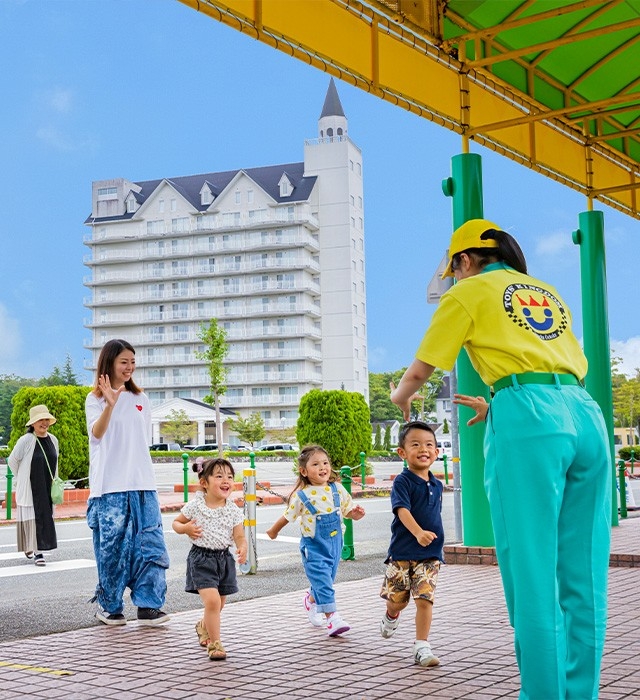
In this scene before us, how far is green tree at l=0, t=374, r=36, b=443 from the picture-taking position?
11219cm

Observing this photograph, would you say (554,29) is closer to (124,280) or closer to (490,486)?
(490,486)

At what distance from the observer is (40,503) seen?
11727 millimetres

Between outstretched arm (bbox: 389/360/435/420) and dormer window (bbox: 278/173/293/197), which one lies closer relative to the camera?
outstretched arm (bbox: 389/360/435/420)

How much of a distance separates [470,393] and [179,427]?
81858mm

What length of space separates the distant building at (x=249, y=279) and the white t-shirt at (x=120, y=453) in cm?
9282

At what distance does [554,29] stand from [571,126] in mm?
2414

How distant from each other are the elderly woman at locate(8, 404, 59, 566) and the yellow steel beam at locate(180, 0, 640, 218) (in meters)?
5.63

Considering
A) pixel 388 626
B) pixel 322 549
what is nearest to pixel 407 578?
pixel 388 626

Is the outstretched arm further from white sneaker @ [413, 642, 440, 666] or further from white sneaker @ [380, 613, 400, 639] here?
white sneaker @ [380, 613, 400, 639]

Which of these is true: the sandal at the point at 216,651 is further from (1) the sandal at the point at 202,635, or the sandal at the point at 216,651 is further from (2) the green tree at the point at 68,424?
(2) the green tree at the point at 68,424

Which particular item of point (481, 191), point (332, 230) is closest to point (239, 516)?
point (481, 191)

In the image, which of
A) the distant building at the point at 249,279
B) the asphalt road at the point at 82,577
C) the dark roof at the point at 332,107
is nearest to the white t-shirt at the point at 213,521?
the asphalt road at the point at 82,577

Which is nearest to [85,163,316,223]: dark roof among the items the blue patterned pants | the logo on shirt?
the blue patterned pants

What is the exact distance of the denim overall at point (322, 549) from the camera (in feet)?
20.9
